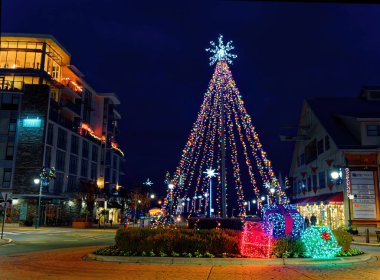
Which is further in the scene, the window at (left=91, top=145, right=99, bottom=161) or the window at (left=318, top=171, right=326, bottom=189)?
the window at (left=91, top=145, right=99, bottom=161)

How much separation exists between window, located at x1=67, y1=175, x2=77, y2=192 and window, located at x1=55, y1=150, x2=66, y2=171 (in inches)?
129

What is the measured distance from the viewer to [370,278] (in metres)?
11.5

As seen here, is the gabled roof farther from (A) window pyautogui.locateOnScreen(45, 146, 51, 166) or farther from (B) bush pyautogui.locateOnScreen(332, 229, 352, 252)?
(A) window pyautogui.locateOnScreen(45, 146, 51, 166)

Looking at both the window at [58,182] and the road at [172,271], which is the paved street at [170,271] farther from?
the window at [58,182]

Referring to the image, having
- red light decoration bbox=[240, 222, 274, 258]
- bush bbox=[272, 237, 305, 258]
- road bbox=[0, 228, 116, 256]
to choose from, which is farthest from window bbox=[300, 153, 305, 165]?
bush bbox=[272, 237, 305, 258]

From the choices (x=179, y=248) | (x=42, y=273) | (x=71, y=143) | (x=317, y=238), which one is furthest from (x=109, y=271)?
(x=71, y=143)

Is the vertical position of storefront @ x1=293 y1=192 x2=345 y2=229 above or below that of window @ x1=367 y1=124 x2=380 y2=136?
below

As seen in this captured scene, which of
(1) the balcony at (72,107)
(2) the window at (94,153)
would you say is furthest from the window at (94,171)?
(1) the balcony at (72,107)

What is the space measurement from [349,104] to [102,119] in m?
49.4

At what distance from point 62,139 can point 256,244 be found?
1929 inches

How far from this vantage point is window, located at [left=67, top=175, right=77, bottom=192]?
61834mm

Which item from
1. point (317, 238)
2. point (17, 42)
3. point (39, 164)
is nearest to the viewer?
point (317, 238)

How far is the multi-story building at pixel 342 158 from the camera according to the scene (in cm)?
3488

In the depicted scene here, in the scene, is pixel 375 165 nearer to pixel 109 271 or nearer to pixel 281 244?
pixel 281 244
